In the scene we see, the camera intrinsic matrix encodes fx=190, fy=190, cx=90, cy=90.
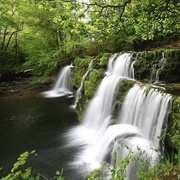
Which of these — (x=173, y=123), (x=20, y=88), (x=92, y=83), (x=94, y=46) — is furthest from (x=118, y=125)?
(x=20, y=88)

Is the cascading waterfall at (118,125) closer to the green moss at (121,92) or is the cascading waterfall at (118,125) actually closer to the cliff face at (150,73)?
the green moss at (121,92)

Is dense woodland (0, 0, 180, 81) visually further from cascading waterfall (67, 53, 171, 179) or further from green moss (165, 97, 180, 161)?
green moss (165, 97, 180, 161)

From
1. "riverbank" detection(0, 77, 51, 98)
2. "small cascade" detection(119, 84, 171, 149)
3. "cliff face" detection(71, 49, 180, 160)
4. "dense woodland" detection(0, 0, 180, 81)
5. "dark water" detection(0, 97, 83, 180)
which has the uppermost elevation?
"dense woodland" detection(0, 0, 180, 81)

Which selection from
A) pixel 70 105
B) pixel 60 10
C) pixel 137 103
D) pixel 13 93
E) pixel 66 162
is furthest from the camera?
pixel 13 93

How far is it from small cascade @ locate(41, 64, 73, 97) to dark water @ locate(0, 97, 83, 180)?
6.61 ft

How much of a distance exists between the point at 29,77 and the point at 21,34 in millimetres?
4669

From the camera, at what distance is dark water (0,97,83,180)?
5993 millimetres

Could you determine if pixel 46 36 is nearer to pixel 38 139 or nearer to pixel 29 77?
pixel 29 77

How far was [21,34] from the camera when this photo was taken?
16359 mm

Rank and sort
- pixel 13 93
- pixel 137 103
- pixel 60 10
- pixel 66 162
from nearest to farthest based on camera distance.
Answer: pixel 60 10
pixel 66 162
pixel 137 103
pixel 13 93

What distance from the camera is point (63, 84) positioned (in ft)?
52.1

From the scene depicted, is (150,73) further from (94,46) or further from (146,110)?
(94,46)

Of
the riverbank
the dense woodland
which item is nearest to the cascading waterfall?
the dense woodland

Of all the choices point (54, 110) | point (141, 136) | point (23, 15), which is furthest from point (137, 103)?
point (23, 15)
